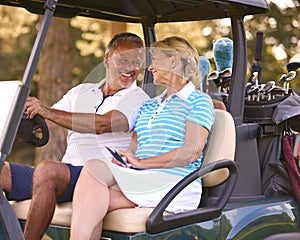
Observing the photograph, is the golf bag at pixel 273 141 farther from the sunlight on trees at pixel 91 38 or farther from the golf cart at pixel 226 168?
the sunlight on trees at pixel 91 38

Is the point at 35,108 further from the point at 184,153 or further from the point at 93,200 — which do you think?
the point at 184,153

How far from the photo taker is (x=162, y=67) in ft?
11.8

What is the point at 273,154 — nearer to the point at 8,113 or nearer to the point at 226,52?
the point at 226,52

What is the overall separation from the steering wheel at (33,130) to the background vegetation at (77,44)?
4968mm

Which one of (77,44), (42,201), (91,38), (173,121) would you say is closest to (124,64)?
(173,121)

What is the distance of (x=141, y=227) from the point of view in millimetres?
3215

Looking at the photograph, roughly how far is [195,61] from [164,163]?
1.69ft

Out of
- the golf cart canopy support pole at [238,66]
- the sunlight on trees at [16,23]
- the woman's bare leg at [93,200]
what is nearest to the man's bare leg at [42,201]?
the woman's bare leg at [93,200]

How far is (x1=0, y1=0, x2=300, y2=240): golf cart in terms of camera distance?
3.23 meters

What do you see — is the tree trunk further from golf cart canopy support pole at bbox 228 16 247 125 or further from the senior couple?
golf cart canopy support pole at bbox 228 16 247 125

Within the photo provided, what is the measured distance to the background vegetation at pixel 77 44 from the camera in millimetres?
9977

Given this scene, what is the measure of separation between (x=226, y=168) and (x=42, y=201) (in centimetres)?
84

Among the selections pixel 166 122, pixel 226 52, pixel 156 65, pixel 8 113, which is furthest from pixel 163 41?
pixel 8 113

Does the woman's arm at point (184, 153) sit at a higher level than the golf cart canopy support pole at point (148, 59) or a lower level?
lower
